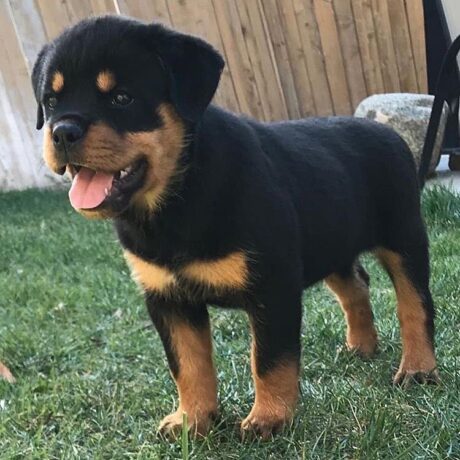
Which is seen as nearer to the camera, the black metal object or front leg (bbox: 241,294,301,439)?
front leg (bbox: 241,294,301,439)

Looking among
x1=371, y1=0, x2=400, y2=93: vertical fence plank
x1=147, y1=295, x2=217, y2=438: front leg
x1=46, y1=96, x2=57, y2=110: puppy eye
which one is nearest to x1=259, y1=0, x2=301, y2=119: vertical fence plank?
x1=371, y1=0, x2=400, y2=93: vertical fence plank

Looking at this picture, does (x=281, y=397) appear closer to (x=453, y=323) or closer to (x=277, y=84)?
(x=453, y=323)

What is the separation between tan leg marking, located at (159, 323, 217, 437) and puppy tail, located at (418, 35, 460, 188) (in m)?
1.58

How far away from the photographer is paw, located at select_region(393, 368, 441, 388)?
3141 mm

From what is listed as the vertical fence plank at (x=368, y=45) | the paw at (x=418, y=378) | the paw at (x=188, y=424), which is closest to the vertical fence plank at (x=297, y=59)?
the vertical fence plank at (x=368, y=45)

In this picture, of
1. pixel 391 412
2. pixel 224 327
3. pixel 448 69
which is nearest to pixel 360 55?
pixel 448 69

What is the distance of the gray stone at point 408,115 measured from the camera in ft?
23.0

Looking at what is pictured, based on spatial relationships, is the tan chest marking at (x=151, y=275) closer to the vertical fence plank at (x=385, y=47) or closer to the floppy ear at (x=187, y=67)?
the floppy ear at (x=187, y=67)

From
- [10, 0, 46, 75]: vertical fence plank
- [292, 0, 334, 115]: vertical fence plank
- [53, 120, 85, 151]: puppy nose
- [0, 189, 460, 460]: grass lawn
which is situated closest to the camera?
[53, 120, 85, 151]: puppy nose

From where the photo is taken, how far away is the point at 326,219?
3.08 meters

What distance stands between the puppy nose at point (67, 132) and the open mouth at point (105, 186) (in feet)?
0.37

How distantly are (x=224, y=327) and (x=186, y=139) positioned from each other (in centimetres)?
157

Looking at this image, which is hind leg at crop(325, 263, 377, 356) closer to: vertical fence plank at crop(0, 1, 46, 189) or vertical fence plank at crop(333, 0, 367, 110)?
vertical fence plank at crop(333, 0, 367, 110)

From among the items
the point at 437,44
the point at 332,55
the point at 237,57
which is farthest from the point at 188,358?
the point at 437,44
